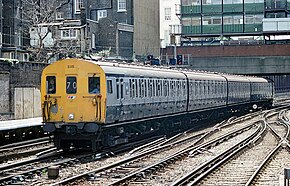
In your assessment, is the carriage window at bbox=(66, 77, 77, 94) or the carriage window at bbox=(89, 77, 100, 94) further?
the carriage window at bbox=(66, 77, 77, 94)

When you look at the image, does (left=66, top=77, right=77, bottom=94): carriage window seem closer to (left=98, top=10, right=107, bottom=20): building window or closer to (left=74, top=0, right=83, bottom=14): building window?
(left=74, top=0, right=83, bottom=14): building window

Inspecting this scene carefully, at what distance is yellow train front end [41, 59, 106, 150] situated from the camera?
20656 mm

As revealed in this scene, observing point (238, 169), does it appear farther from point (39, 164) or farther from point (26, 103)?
point (26, 103)

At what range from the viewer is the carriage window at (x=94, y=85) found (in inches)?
816

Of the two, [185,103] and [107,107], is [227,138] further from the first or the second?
[107,107]

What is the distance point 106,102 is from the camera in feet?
68.1

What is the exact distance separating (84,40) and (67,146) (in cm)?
2710

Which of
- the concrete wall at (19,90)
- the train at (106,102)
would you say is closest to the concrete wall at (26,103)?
the concrete wall at (19,90)

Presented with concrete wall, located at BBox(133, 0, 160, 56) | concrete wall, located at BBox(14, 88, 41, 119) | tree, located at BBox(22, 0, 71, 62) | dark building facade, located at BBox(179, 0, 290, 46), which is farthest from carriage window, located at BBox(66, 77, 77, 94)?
dark building facade, located at BBox(179, 0, 290, 46)

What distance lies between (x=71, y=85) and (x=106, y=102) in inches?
51.6

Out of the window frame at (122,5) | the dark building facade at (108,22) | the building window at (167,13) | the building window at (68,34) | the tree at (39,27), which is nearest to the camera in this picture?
the tree at (39,27)

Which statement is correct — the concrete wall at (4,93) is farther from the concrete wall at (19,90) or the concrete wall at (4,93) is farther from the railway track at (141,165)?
the railway track at (141,165)

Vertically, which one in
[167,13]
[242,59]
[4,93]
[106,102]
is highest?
[167,13]

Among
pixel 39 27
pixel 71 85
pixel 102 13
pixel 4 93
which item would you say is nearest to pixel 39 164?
pixel 71 85
